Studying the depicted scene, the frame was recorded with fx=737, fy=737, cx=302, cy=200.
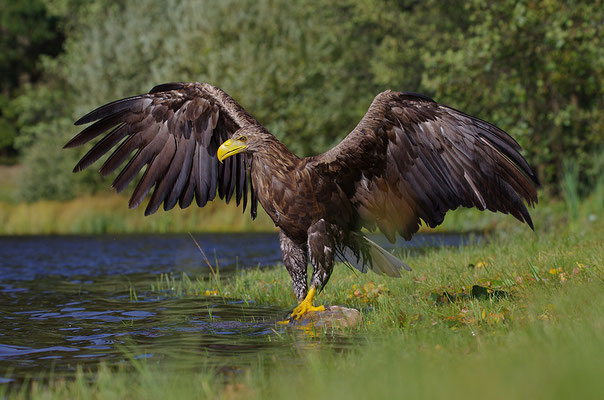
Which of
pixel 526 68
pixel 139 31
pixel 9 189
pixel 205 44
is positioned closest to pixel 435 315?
pixel 526 68

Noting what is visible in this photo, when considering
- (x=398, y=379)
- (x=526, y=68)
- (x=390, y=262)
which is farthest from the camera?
(x=526, y=68)

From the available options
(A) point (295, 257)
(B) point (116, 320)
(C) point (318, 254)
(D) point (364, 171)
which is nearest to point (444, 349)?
(C) point (318, 254)

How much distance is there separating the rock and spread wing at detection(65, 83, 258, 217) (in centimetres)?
162

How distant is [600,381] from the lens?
3.57m

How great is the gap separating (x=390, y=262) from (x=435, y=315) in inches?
57.0

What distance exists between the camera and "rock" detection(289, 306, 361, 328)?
688cm

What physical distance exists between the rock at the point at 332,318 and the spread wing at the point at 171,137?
1.62 meters

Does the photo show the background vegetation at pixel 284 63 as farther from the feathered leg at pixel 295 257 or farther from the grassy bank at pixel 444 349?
the feathered leg at pixel 295 257

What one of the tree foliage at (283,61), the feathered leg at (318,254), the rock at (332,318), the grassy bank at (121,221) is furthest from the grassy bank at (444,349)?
the grassy bank at (121,221)

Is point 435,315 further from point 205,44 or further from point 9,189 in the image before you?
point 9,189

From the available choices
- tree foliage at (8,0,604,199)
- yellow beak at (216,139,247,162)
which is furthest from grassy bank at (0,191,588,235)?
yellow beak at (216,139,247,162)

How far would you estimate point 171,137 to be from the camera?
8.40 m

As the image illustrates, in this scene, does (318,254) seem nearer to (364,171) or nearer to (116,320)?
(364,171)

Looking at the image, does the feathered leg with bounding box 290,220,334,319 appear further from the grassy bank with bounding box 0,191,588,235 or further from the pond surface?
the grassy bank with bounding box 0,191,588,235
